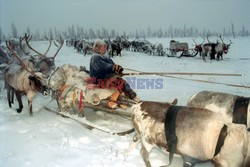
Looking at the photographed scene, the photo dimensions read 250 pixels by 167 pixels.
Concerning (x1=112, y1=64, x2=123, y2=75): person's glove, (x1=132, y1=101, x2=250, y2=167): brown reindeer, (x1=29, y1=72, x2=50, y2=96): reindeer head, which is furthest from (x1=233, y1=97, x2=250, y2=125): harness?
(x1=29, y1=72, x2=50, y2=96): reindeer head

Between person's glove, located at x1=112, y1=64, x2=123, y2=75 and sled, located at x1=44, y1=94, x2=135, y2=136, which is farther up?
person's glove, located at x1=112, y1=64, x2=123, y2=75

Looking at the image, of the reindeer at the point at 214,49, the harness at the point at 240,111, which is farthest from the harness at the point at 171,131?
the reindeer at the point at 214,49

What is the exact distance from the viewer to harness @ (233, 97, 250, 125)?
160 inches

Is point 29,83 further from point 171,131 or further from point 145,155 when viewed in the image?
point 171,131

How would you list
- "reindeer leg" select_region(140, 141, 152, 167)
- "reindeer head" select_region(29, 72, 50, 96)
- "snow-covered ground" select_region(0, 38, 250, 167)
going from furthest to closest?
1. "reindeer head" select_region(29, 72, 50, 96)
2. "snow-covered ground" select_region(0, 38, 250, 167)
3. "reindeer leg" select_region(140, 141, 152, 167)

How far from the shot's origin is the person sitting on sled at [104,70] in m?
5.51

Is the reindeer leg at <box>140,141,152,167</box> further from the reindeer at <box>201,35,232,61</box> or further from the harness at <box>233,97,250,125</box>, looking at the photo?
the reindeer at <box>201,35,232,61</box>

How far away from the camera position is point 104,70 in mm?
5727

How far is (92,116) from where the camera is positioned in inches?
261

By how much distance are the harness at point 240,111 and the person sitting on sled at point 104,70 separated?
6.75 ft

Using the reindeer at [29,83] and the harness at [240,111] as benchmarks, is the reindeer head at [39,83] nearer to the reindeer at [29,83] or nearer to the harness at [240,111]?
the reindeer at [29,83]

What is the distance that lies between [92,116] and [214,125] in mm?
4109

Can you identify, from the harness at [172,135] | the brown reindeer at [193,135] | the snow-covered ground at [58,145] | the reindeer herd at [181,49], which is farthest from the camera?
the reindeer herd at [181,49]

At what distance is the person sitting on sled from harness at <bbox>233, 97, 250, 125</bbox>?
206 centimetres
